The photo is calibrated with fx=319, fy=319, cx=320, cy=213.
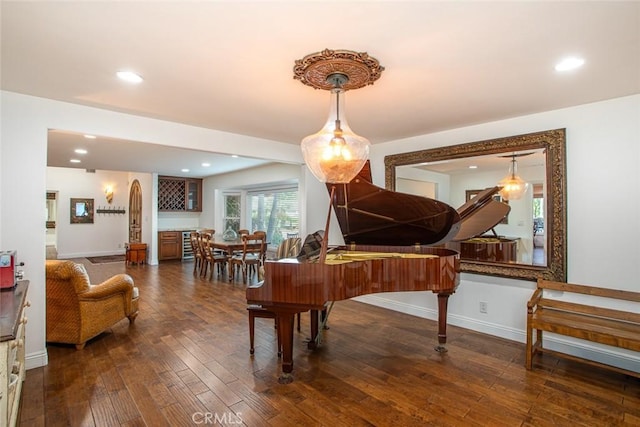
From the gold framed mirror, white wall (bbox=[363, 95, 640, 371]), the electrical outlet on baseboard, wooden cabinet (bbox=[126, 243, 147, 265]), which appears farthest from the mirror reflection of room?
wooden cabinet (bbox=[126, 243, 147, 265])

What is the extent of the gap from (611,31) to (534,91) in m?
0.88

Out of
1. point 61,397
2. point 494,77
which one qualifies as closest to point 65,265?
point 61,397

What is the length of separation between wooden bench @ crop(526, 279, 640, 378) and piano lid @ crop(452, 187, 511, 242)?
0.77 meters

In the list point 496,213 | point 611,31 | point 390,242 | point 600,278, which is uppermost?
point 611,31

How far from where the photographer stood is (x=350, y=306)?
465cm

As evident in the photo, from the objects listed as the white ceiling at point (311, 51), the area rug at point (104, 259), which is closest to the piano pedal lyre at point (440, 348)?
the white ceiling at point (311, 51)

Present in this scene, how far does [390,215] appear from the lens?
10.4ft

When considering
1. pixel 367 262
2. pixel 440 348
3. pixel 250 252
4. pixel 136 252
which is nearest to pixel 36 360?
pixel 367 262

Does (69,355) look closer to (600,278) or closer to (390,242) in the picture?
(390,242)

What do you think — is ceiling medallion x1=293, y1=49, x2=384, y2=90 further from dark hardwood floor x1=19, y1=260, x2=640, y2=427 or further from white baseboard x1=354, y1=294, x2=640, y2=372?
white baseboard x1=354, y1=294, x2=640, y2=372

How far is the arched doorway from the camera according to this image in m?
9.20

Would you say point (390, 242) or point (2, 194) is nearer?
point (2, 194)

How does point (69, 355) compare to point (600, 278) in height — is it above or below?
below

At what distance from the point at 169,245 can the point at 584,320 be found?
8786 millimetres
